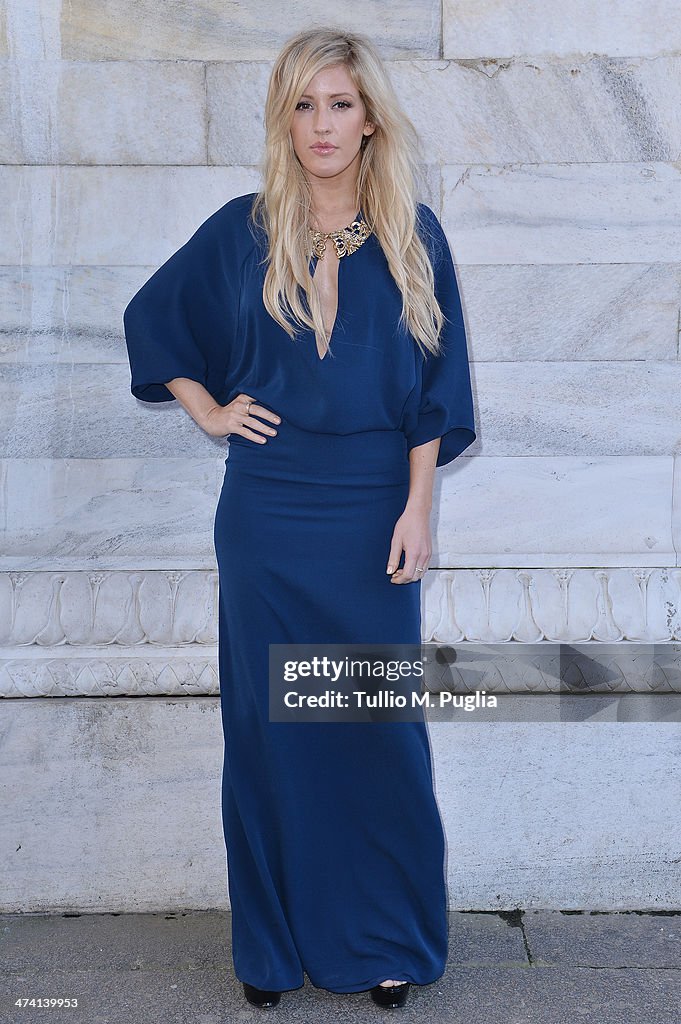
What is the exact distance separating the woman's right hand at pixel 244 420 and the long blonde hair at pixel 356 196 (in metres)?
0.21

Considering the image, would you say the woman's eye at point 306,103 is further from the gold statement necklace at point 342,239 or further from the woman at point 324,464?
the gold statement necklace at point 342,239

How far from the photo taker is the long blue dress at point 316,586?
101 inches

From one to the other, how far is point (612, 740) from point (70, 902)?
5.54 ft

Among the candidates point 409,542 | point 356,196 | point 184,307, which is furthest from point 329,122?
point 409,542

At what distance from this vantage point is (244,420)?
2.59m

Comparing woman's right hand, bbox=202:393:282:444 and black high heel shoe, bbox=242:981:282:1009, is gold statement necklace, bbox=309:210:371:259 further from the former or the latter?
black high heel shoe, bbox=242:981:282:1009

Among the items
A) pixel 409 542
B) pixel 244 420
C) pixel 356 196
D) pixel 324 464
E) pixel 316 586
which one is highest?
pixel 356 196

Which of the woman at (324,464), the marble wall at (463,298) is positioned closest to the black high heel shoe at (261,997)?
the woman at (324,464)

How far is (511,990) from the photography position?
9.18 ft

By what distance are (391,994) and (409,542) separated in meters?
1.12

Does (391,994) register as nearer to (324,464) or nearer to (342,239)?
(324,464)

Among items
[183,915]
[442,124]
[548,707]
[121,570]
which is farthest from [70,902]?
[442,124]

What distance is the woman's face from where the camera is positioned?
2.44m

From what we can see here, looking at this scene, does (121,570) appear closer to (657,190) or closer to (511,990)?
(511,990)
